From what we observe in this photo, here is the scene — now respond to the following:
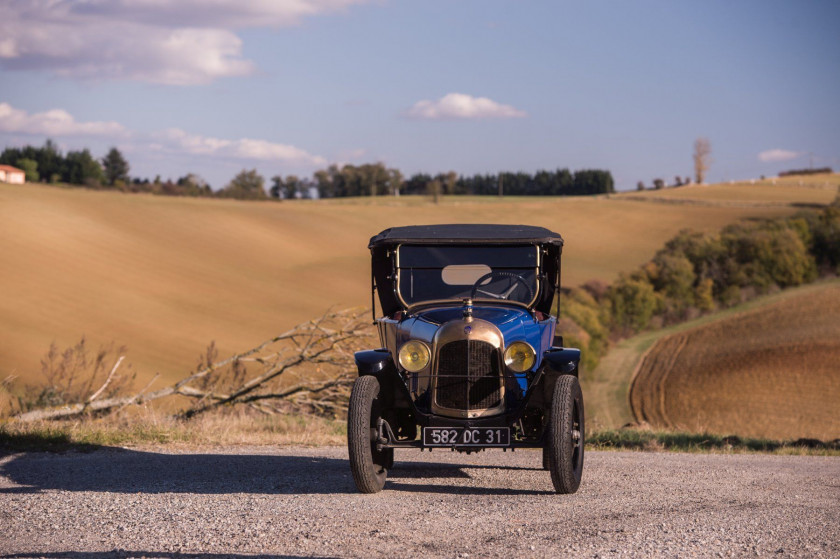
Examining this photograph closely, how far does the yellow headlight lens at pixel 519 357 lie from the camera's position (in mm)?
8273

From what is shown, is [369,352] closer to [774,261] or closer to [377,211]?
[774,261]

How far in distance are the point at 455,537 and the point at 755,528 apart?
7.11 ft

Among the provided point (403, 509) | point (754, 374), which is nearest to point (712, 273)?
point (754, 374)

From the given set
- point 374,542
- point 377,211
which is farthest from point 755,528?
point 377,211

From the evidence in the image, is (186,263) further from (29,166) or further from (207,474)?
(29,166)

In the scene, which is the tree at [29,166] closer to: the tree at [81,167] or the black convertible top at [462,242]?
the tree at [81,167]

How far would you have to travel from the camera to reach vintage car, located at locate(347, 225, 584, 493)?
799 centimetres

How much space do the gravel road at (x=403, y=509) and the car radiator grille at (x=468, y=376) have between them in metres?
0.83

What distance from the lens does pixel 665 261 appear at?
73188 millimetres

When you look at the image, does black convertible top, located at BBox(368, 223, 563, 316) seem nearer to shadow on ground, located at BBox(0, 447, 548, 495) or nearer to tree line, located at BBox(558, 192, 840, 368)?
shadow on ground, located at BBox(0, 447, 548, 495)

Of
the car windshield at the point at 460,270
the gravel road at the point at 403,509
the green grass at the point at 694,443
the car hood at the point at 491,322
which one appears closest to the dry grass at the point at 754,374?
the green grass at the point at 694,443

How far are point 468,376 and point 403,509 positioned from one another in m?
1.47

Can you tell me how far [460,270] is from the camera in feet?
31.0

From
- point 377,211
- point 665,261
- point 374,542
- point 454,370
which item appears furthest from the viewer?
point 377,211
